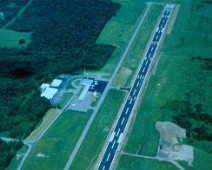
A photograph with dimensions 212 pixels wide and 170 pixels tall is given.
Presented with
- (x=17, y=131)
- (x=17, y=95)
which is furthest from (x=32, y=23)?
(x=17, y=131)

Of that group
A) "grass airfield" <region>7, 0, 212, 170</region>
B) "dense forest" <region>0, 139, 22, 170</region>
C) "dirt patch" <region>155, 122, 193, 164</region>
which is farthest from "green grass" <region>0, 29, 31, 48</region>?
"dirt patch" <region>155, 122, 193, 164</region>

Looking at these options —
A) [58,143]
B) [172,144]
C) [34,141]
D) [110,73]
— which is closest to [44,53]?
[110,73]

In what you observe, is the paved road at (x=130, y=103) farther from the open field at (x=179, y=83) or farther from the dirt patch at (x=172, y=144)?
the dirt patch at (x=172, y=144)

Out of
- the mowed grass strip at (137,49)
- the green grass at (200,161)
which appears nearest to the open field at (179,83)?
the green grass at (200,161)

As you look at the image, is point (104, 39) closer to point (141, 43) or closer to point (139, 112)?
point (141, 43)

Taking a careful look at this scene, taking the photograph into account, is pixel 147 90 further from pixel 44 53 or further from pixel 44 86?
pixel 44 53

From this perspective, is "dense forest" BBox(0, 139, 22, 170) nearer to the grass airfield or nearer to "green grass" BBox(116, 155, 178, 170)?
the grass airfield
